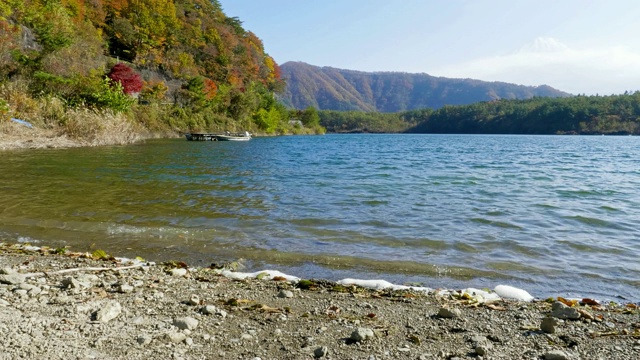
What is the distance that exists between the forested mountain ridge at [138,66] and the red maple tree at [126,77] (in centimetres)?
11

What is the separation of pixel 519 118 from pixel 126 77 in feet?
427

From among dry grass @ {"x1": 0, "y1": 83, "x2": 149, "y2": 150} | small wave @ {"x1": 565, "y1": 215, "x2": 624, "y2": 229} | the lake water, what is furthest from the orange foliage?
small wave @ {"x1": 565, "y1": 215, "x2": 624, "y2": 229}

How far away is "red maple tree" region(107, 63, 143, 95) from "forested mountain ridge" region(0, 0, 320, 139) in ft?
0.37

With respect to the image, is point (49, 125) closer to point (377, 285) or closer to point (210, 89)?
point (377, 285)

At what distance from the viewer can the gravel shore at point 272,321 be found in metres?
3.35

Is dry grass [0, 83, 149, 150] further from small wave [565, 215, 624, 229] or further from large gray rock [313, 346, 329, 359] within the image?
small wave [565, 215, 624, 229]

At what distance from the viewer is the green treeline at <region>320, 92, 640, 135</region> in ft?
397

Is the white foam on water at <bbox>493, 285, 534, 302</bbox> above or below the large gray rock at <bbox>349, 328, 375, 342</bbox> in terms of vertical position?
below

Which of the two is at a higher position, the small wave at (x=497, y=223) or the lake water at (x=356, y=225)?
the small wave at (x=497, y=223)

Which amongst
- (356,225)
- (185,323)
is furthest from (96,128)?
(185,323)

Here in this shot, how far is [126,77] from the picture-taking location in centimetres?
4950

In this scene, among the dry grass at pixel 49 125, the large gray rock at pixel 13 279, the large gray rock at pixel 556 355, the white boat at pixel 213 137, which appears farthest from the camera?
the white boat at pixel 213 137

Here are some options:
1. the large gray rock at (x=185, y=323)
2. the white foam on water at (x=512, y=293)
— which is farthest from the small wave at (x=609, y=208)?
the large gray rock at (x=185, y=323)

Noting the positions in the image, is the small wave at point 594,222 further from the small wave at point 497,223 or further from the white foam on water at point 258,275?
the white foam on water at point 258,275
